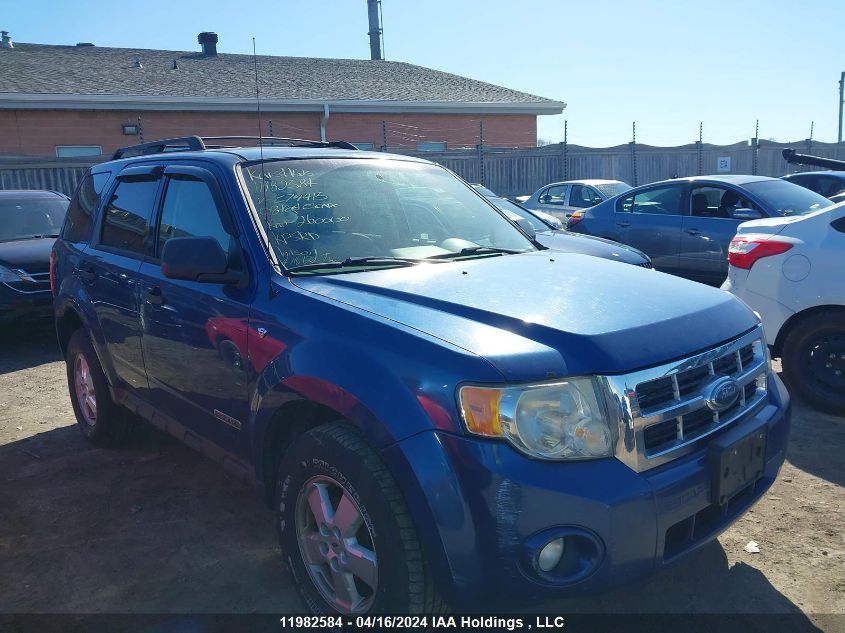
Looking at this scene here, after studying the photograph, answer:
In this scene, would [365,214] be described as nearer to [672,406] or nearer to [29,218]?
[672,406]

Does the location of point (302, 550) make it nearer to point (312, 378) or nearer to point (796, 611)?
point (312, 378)

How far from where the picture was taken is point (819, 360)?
4.86m

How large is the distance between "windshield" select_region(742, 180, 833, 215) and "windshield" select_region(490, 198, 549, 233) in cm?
236

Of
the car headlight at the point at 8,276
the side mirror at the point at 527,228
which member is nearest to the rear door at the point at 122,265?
the side mirror at the point at 527,228

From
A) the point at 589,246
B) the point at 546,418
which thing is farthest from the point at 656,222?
the point at 546,418

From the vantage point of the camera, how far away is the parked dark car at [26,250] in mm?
7555

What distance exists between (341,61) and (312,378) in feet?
77.1

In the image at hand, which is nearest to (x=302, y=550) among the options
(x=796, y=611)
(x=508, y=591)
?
(x=508, y=591)

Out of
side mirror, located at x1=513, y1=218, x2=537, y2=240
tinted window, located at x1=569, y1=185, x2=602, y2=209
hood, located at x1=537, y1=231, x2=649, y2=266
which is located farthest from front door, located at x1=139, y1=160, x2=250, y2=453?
tinted window, located at x1=569, y1=185, x2=602, y2=209

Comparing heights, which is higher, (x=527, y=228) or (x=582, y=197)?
(x=582, y=197)

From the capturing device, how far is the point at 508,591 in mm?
2086

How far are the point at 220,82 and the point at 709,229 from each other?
51.2 ft

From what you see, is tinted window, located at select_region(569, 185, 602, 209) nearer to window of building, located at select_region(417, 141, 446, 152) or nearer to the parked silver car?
the parked silver car

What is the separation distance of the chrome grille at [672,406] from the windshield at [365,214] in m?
1.27
